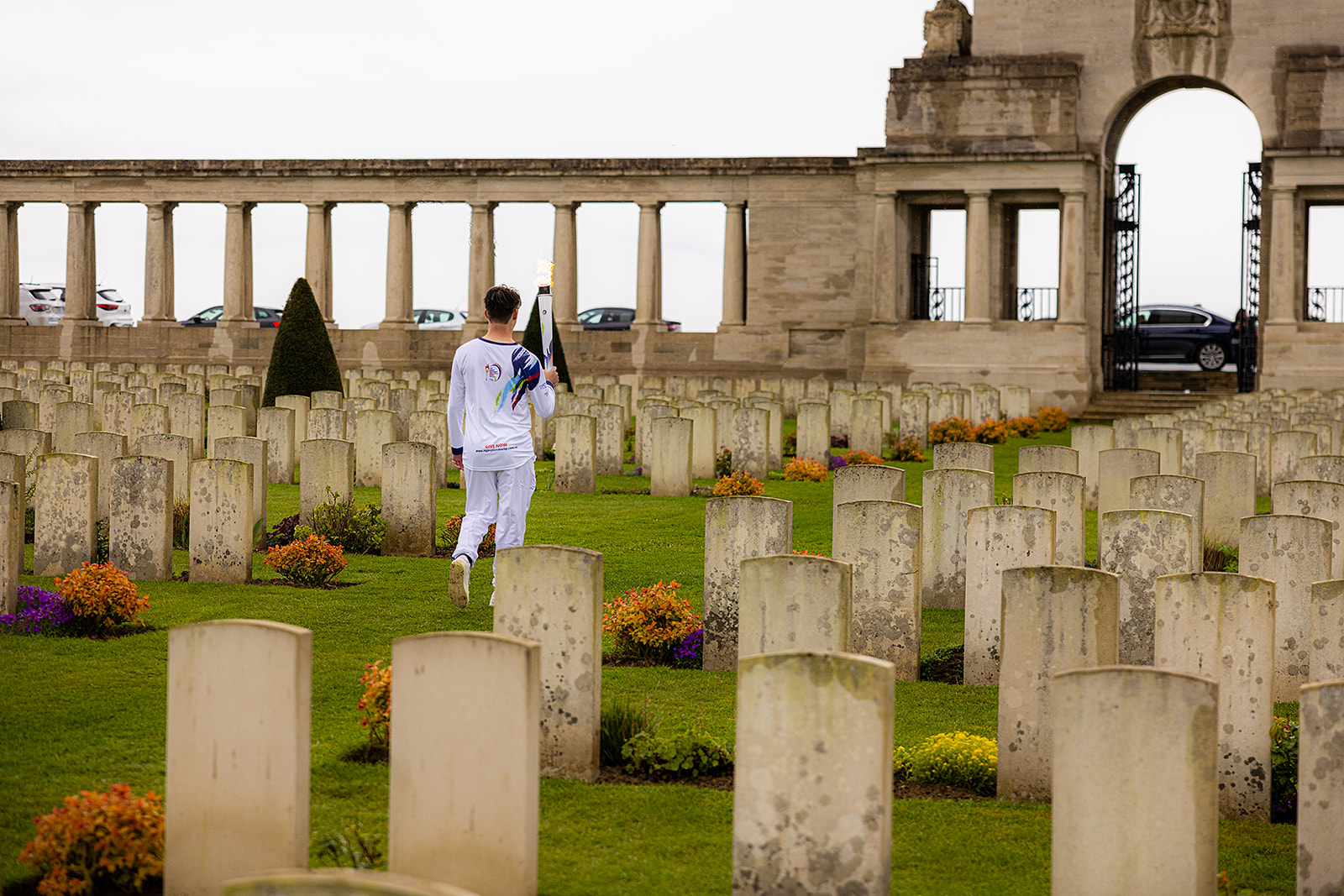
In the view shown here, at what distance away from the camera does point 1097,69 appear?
35.2 m

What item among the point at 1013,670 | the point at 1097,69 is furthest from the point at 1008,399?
the point at 1013,670

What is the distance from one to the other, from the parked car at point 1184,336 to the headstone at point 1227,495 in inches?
1007

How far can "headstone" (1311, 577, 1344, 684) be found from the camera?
6828mm

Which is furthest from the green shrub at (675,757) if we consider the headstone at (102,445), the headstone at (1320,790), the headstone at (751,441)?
the headstone at (751,441)

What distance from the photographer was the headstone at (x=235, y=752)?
195 inches

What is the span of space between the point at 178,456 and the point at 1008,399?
1881 centimetres

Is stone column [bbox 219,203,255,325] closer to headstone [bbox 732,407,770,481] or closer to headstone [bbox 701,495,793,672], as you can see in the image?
headstone [bbox 732,407,770,481]

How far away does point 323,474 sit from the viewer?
12906 mm


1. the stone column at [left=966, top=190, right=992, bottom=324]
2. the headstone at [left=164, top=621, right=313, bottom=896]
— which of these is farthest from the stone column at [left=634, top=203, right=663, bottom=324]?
the headstone at [left=164, top=621, right=313, bottom=896]

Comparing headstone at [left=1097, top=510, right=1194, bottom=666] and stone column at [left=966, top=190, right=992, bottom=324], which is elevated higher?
stone column at [left=966, top=190, right=992, bottom=324]

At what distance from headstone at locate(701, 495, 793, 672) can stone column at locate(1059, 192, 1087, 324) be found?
27.6 metres

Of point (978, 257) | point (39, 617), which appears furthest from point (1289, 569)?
point (978, 257)

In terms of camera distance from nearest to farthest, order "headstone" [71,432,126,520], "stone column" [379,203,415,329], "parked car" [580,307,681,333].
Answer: "headstone" [71,432,126,520] → "stone column" [379,203,415,329] → "parked car" [580,307,681,333]

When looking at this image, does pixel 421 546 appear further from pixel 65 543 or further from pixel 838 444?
pixel 838 444
